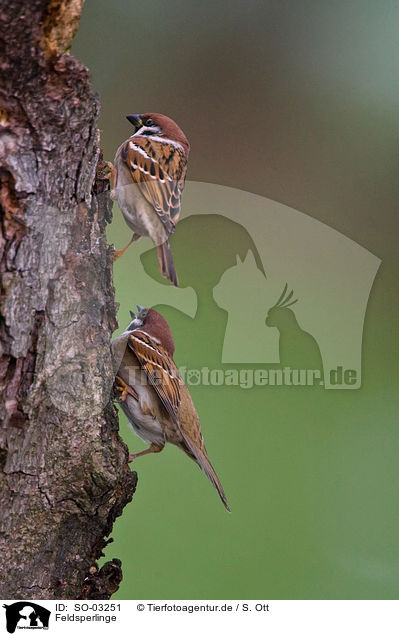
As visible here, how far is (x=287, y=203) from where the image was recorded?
2023 mm

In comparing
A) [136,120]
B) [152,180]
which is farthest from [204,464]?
[136,120]

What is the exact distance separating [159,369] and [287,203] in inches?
32.3

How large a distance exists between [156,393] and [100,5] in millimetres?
1392

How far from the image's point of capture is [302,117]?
2.20m

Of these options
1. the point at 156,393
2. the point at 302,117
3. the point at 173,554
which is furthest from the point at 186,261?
the point at 173,554

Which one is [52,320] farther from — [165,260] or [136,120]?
[136,120]

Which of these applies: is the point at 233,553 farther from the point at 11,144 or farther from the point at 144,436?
the point at 11,144

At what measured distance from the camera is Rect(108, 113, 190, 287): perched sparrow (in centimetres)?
152

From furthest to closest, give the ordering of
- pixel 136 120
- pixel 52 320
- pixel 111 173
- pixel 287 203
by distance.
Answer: pixel 287 203 → pixel 136 120 → pixel 111 173 → pixel 52 320

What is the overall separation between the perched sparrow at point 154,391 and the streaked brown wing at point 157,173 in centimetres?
26

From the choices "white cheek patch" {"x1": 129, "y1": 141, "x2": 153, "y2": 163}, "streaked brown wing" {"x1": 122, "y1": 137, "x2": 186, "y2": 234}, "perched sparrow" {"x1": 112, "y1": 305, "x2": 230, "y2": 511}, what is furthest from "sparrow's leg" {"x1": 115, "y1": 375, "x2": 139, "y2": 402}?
"white cheek patch" {"x1": 129, "y1": 141, "x2": 153, "y2": 163}
